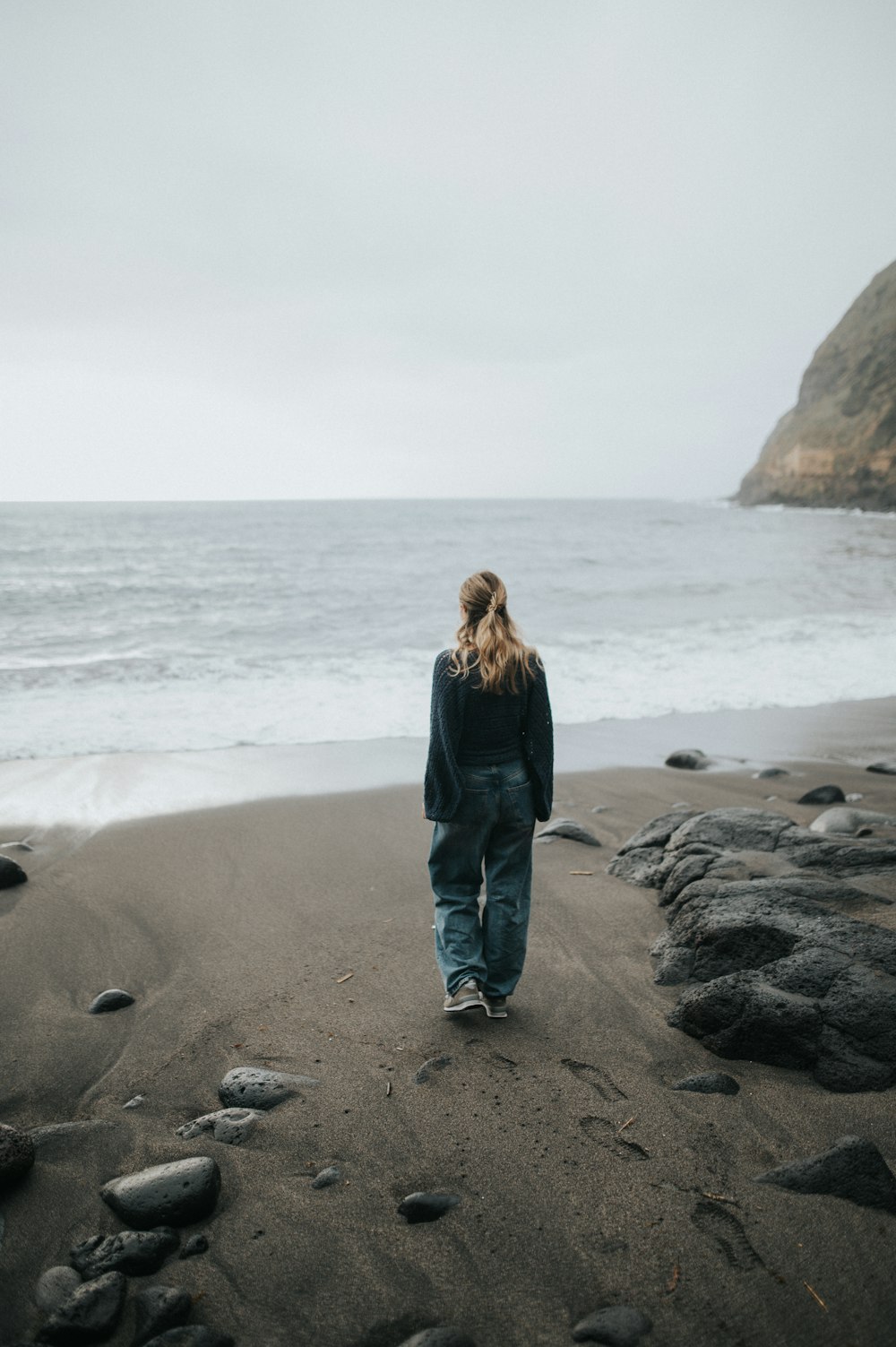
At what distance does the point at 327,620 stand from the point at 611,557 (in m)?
20.1

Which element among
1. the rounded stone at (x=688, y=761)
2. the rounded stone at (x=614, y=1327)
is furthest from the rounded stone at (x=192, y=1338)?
the rounded stone at (x=688, y=761)

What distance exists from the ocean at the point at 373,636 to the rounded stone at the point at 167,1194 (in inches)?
275

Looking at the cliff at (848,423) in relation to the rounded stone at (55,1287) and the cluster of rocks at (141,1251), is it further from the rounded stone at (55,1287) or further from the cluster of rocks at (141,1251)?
the rounded stone at (55,1287)

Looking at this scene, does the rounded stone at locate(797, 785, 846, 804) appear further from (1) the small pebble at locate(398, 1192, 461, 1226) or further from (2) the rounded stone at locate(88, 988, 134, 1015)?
(2) the rounded stone at locate(88, 988, 134, 1015)

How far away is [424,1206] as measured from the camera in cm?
248

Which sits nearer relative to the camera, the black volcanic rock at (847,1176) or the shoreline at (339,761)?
the black volcanic rock at (847,1176)

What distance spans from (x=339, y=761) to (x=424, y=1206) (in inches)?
249

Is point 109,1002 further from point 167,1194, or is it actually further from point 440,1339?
point 440,1339

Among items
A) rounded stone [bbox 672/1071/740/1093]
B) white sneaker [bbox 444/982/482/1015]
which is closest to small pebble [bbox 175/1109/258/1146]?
white sneaker [bbox 444/982/482/1015]

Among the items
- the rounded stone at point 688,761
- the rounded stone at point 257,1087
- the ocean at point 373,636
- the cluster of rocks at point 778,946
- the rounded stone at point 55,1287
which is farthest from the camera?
the ocean at point 373,636

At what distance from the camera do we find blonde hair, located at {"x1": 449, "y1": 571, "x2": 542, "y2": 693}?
11.7 feet

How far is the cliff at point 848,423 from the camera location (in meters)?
66.4

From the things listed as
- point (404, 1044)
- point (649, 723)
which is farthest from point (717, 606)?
point (404, 1044)

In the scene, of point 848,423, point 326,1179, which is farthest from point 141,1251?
point 848,423
